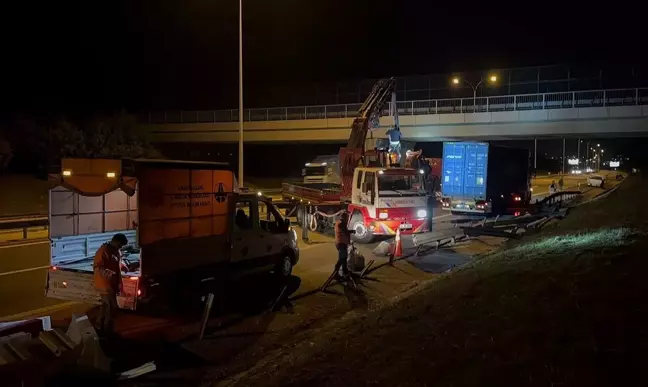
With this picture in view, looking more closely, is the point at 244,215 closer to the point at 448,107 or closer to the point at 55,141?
the point at 448,107

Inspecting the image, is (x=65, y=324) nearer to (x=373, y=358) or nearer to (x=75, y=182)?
(x=75, y=182)

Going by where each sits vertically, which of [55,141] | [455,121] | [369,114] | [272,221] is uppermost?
[455,121]

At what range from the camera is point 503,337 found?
557 centimetres

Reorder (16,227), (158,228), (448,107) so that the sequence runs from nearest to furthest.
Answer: (158,228), (16,227), (448,107)

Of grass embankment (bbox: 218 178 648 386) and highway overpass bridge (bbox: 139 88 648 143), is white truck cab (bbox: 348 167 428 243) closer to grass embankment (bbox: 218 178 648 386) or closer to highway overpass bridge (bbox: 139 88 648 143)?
grass embankment (bbox: 218 178 648 386)

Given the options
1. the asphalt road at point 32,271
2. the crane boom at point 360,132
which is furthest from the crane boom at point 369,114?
the asphalt road at point 32,271

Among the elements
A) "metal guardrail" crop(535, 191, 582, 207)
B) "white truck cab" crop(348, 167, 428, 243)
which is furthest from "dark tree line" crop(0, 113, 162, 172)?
"white truck cab" crop(348, 167, 428, 243)

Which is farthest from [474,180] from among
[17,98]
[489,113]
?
[17,98]

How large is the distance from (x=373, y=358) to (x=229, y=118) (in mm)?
49090

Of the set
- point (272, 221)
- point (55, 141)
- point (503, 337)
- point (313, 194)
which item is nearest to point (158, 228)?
point (272, 221)

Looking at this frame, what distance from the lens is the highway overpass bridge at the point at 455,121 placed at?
35.3 m

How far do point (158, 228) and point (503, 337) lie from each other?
6.03 m

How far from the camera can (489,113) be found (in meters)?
39.2

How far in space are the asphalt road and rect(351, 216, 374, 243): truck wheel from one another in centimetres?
92
